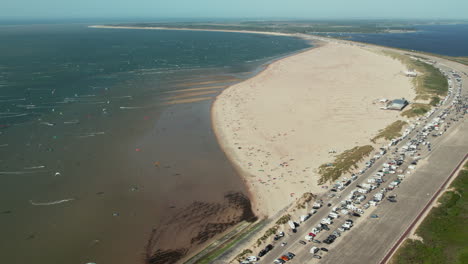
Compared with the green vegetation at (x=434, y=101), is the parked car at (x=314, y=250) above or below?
below

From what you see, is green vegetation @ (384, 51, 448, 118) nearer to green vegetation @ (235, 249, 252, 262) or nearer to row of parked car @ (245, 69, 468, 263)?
row of parked car @ (245, 69, 468, 263)

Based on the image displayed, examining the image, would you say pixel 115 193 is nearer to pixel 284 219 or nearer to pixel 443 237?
pixel 284 219

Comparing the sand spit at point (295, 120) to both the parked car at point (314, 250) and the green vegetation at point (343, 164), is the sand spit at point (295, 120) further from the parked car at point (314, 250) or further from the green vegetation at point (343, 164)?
the parked car at point (314, 250)

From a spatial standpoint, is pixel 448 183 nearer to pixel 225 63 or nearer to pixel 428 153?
pixel 428 153

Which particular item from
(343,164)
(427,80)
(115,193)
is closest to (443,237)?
(343,164)

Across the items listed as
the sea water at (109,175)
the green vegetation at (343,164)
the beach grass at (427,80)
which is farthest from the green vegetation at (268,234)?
the beach grass at (427,80)

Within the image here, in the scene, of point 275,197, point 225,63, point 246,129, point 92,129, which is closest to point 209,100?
point 246,129
